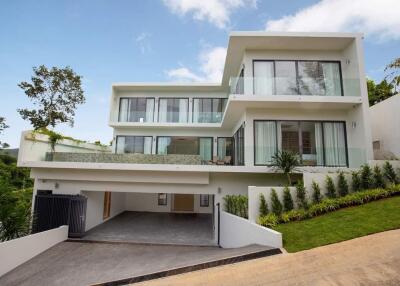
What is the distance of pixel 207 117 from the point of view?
1855cm

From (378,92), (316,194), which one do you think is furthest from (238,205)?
(378,92)

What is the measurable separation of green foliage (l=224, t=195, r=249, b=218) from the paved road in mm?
3983

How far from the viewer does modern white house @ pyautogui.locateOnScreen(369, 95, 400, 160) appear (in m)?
12.1

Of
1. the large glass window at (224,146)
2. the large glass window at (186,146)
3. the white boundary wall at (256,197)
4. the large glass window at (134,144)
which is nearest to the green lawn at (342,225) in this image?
the white boundary wall at (256,197)

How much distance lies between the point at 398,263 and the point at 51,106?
26243 millimetres

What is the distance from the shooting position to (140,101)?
20203 mm

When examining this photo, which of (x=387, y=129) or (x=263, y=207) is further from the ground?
(x=387, y=129)

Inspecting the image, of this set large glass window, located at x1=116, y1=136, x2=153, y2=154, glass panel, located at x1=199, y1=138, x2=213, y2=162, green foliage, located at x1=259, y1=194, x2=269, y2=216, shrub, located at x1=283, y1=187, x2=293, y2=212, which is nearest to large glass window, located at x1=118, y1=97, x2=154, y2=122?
large glass window, located at x1=116, y1=136, x2=153, y2=154

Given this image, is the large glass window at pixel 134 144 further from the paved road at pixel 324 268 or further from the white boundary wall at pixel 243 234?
the paved road at pixel 324 268

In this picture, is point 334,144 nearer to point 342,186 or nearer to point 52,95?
point 342,186

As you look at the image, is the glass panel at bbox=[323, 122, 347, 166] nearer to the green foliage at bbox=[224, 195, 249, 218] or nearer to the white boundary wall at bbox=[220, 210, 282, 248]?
the green foliage at bbox=[224, 195, 249, 218]

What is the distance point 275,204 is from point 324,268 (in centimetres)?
406

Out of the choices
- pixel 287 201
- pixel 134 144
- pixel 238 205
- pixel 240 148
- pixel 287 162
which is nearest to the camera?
pixel 287 201

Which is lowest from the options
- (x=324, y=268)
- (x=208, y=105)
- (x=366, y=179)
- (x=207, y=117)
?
(x=324, y=268)
